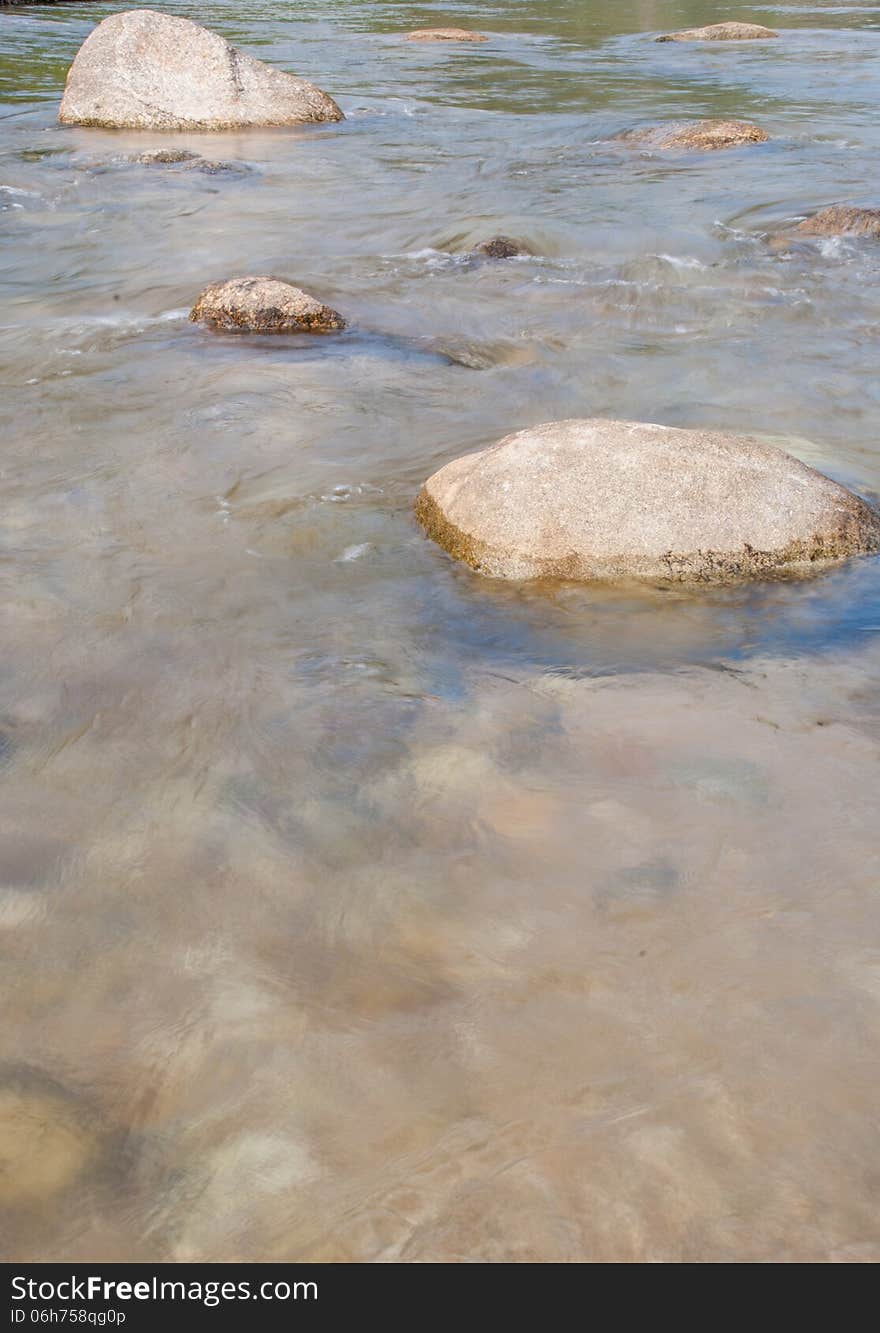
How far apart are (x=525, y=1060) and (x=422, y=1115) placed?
0.80ft

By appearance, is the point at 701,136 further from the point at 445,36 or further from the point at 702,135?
the point at 445,36

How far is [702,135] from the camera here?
1293 centimetres

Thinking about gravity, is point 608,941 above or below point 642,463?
below

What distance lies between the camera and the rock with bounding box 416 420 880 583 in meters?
4.20

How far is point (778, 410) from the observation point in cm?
606

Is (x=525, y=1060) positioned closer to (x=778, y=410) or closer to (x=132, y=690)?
(x=132, y=690)

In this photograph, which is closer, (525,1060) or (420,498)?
(525,1060)

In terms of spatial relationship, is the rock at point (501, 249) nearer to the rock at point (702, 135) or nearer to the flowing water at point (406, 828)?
the flowing water at point (406, 828)

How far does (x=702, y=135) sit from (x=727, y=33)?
1281 cm

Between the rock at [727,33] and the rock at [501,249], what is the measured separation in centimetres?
1776

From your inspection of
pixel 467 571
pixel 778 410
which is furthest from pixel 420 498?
pixel 778 410

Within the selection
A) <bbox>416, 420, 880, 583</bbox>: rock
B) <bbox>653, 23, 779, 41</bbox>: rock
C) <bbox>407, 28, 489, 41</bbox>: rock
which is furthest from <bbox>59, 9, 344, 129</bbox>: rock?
<bbox>653, 23, 779, 41</bbox>: rock

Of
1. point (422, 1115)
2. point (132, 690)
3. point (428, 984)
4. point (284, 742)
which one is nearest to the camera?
point (422, 1115)

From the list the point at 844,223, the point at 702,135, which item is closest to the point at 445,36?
the point at 702,135
